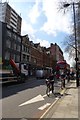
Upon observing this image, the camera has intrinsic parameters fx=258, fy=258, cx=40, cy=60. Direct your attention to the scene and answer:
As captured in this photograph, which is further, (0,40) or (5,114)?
(0,40)

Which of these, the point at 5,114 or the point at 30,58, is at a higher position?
the point at 30,58

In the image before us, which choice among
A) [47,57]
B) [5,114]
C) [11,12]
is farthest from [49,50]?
[5,114]

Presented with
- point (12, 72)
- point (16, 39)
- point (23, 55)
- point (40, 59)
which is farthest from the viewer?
point (40, 59)

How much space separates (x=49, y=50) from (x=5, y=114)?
439ft

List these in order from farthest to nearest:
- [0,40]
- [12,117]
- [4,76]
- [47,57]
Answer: [47,57] < [0,40] < [4,76] < [12,117]

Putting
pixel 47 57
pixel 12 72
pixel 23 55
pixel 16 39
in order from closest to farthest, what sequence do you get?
1. pixel 12 72
2. pixel 16 39
3. pixel 23 55
4. pixel 47 57

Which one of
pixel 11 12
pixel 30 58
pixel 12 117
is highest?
pixel 11 12

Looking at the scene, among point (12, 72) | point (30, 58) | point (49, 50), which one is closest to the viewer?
point (12, 72)

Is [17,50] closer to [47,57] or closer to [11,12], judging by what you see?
[47,57]

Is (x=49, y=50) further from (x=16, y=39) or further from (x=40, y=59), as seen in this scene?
(x=16, y=39)

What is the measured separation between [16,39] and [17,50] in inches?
126

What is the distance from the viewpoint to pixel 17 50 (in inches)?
2945

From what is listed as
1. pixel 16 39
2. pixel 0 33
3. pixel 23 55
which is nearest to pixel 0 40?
pixel 0 33

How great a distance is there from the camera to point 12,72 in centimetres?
3144
